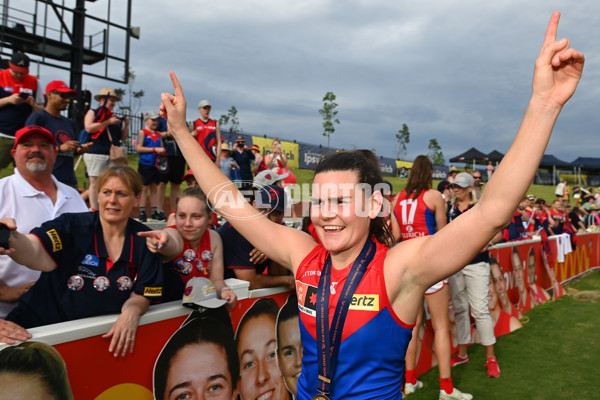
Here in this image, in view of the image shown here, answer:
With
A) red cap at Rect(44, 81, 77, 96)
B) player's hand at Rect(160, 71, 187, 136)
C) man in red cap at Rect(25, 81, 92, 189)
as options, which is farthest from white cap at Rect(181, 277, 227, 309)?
red cap at Rect(44, 81, 77, 96)

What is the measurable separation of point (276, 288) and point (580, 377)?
12.7ft

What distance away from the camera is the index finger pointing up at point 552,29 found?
1453 millimetres

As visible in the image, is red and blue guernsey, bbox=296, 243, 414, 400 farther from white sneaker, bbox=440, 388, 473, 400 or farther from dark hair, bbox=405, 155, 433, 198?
dark hair, bbox=405, 155, 433, 198

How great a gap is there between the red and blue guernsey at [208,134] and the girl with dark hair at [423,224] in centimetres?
498

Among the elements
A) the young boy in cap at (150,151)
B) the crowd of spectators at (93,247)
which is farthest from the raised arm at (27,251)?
the young boy in cap at (150,151)

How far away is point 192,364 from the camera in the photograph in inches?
105

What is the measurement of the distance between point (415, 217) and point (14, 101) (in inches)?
214

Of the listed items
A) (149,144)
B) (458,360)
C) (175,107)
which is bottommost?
(458,360)

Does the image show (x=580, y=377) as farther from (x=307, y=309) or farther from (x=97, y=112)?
(x=97, y=112)

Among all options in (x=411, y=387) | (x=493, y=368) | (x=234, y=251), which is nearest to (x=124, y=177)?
(x=234, y=251)

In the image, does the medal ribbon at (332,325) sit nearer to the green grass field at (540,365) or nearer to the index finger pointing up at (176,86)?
the index finger pointing up at (176,86)

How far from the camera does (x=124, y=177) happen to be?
2.68 metres

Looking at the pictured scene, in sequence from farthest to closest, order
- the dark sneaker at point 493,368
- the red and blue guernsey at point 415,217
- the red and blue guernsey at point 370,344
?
the red and blue guernsey at point 415,217 < the dark sneaker at point 493,368 < the red and blue guernsey at point 370,344

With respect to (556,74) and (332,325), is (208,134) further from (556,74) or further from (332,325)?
(556,74)
